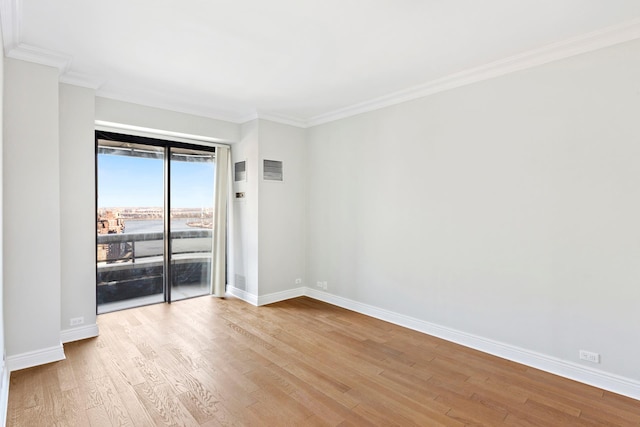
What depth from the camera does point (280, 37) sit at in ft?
8.83

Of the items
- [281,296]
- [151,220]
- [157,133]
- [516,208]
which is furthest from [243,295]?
[516,208]

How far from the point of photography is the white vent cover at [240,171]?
4973 millimetres

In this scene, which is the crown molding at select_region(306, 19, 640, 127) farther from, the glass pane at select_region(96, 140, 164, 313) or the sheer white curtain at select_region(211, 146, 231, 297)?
the glass pane at select_region(96, 140, 164, 313)

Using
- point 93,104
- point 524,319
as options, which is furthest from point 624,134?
point 93,104

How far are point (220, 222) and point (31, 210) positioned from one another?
245 cm

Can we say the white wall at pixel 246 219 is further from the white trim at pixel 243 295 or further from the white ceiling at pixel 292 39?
the white ceiling at pixel 292 39

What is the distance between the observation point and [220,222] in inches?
203

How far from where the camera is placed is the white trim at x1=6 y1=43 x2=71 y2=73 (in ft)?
9.21

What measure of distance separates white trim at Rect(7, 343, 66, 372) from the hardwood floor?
0.10 m

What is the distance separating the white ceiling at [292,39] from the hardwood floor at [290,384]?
2.78 m

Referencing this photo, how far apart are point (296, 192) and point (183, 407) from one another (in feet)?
11.0

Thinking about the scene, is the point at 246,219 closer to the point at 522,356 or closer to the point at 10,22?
the point at 10,22

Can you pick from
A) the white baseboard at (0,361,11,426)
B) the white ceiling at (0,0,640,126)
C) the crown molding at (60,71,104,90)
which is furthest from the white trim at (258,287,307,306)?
the crown molding at (60,71,104,90)

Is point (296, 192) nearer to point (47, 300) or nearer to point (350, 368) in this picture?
point (350, 368)
